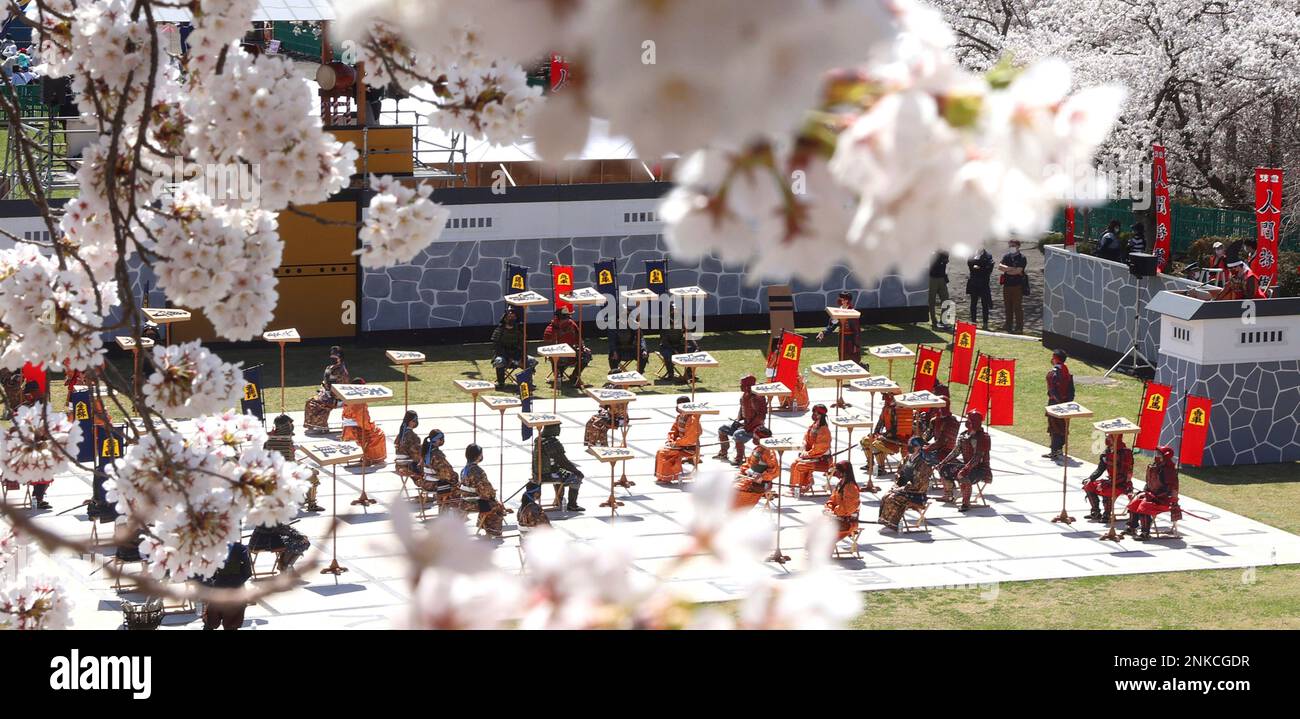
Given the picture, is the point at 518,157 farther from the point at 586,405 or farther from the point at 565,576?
the point at 565,576

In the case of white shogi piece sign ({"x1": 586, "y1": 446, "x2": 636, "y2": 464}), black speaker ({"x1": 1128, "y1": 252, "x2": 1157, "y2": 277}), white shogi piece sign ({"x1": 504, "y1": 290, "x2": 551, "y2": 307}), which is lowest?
white shogi piece sign ({"x1": 586, "y1": 446, "x2": 636, "y2": 464})

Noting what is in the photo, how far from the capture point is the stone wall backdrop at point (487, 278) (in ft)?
68.4

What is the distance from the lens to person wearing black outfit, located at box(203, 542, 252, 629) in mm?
10045

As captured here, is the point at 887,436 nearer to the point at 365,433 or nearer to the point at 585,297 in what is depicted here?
the point at 585,297

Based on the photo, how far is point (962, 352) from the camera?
17.5 metres

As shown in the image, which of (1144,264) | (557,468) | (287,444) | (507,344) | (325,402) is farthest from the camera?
(507,344)

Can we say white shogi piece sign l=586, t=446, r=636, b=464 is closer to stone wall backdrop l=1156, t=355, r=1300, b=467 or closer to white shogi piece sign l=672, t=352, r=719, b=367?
white shogi piece sign l=672, t=352, r=719, b=367

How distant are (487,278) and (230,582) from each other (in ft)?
37.2

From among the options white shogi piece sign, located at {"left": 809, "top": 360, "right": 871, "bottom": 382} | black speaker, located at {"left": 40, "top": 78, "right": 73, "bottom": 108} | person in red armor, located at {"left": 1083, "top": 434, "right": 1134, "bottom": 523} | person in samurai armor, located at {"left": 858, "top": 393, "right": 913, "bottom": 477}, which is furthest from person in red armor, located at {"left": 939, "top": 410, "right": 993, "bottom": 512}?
black speaker, located at {"left": 40, "top": 78, "right": 73, "bottom": 108}

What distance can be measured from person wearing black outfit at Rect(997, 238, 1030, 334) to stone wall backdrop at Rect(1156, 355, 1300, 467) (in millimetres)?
5469

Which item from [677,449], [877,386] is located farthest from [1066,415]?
[677,449]

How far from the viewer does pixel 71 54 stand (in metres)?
4.04

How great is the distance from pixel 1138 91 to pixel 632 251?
8.12m

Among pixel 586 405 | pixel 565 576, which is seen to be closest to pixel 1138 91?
pixel 586 405
